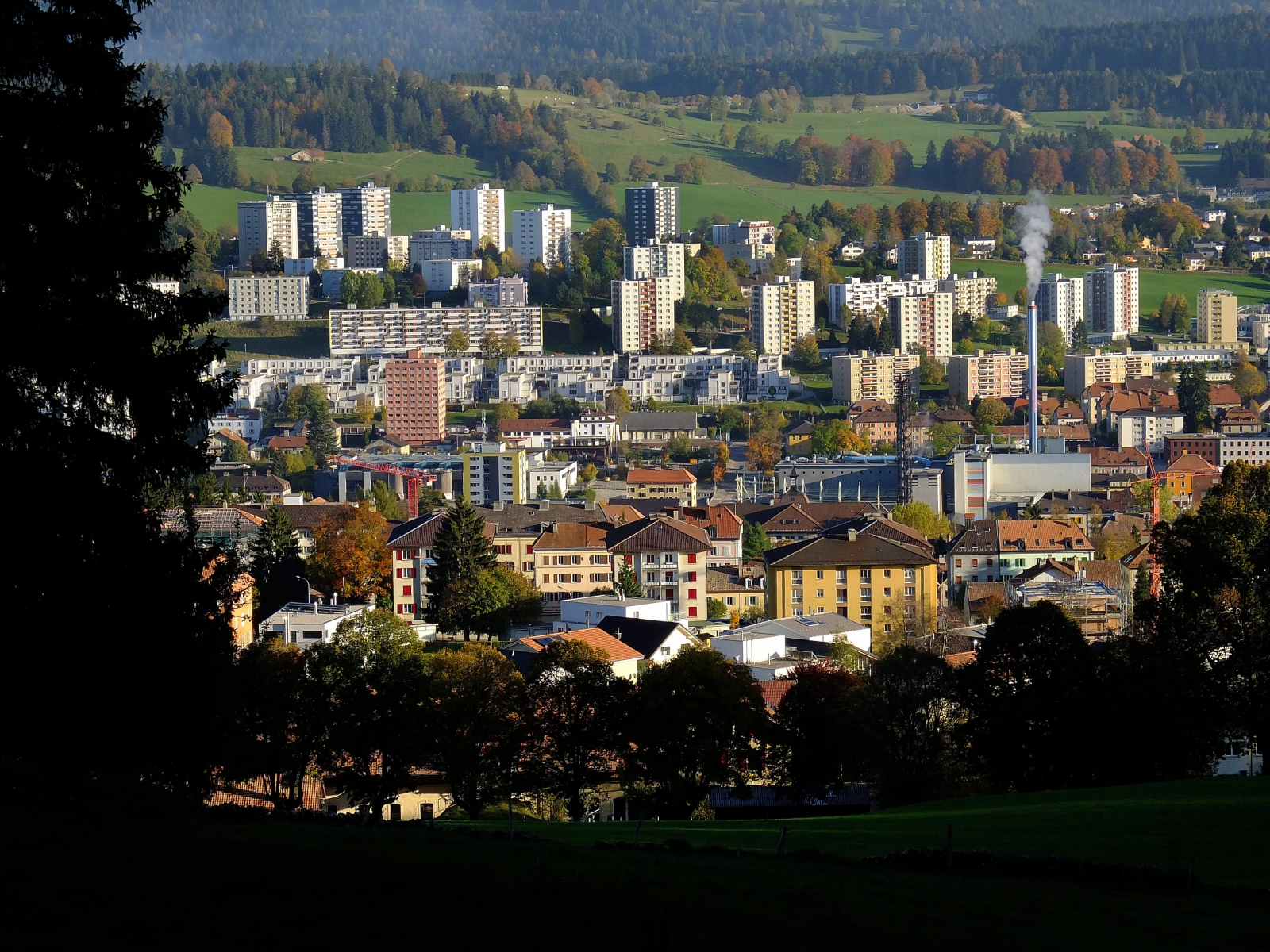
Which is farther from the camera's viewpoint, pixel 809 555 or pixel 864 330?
pixel 864 330

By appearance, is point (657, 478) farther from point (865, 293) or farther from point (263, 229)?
point (263, 229)

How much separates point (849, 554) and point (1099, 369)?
3920 cm

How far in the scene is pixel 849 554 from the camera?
89.8ft

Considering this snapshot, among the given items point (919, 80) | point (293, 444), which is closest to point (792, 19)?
point (919, 80)

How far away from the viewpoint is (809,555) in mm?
27391

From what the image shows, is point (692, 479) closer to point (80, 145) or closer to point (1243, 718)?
point (1243, 718)

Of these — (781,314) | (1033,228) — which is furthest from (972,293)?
(1033,228)

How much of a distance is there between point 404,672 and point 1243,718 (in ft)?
19.3

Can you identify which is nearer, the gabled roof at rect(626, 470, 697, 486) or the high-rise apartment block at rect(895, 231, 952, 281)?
→ the gabled roof at rect(626, 470, 697, 486)

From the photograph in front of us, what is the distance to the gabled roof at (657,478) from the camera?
1866 inches

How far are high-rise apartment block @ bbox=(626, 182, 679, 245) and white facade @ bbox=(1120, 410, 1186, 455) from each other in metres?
37.6

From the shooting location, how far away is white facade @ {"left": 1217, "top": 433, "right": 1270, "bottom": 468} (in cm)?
5341

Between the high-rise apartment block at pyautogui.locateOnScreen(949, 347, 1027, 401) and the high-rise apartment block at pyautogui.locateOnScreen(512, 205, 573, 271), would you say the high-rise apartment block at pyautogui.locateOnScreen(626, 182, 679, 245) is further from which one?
the high-rise apartment block at pyautogui.locateOnScreen(949, 347, 1027, 401)

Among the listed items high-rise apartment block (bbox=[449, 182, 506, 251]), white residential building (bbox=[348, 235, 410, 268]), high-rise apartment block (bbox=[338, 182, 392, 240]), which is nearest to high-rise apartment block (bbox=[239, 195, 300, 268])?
white residential building (bbox=[348, 235, 410, 268])
